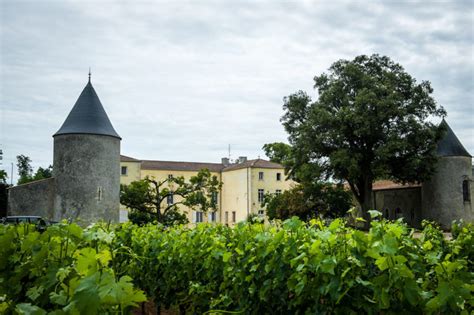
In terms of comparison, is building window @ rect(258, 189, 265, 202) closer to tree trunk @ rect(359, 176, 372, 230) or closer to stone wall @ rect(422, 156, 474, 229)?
stone wall @ rect(422, 156, 474, 229)

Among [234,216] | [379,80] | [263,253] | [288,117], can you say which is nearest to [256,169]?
[234,216]

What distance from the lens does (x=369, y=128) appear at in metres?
34.7

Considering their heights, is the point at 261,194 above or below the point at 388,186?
below

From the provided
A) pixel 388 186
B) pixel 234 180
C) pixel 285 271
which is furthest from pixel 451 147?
pixel 285 271

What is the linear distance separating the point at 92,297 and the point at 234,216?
209 ft

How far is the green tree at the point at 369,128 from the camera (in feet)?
115

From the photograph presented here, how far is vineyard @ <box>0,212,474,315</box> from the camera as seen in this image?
242 centimetres

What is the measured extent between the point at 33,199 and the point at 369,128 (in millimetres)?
23744

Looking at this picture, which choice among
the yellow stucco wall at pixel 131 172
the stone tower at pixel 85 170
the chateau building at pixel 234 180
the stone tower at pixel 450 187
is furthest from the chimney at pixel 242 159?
the stone tower at pixel 85 170

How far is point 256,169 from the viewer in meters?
63.3

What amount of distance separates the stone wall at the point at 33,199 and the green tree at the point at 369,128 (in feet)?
59.5

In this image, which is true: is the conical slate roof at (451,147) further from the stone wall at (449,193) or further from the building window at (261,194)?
the building window at (261,194)

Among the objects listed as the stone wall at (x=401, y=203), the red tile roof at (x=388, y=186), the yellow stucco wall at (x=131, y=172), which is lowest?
the stone wall at (x=401, y=203)

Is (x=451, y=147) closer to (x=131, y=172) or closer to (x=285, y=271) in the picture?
(x=131, y=172)
